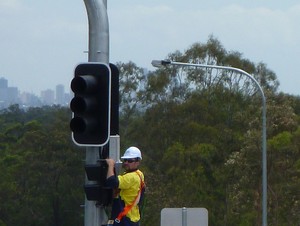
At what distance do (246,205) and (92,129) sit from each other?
3619 centimetres

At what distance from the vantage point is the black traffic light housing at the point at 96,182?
910cm

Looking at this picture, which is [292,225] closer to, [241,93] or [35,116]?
[241,93]

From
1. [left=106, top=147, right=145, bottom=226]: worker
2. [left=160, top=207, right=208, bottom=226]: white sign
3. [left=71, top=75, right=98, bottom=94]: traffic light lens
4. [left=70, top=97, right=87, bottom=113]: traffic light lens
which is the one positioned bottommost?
[left=160, top=207, right=208, bottom=226]: white sign

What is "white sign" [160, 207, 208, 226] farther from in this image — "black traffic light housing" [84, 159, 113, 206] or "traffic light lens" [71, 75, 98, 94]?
"traffic light lens" [71, 75, 98, 94]

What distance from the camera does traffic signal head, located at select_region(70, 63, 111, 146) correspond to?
880 centimetres

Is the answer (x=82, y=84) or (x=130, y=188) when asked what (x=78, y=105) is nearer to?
(x=82, y=84)

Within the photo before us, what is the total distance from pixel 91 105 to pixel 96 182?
79 cm

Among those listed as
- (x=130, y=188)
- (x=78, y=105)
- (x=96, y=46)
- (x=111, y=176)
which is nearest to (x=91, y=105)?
(x=78, y=105)

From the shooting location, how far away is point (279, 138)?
4366 centimetres

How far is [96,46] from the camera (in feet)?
30.1

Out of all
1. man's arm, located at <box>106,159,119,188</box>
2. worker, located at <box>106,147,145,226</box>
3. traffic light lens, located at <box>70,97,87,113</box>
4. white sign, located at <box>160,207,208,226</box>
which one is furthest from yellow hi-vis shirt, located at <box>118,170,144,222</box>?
white sign, located at <box>160,207,208,226</box>

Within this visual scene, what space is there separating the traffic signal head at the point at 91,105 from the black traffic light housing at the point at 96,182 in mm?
310

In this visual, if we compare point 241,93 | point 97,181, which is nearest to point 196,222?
point 97,181

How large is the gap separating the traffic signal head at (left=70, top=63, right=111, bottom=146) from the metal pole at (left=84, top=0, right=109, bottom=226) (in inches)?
9.6
